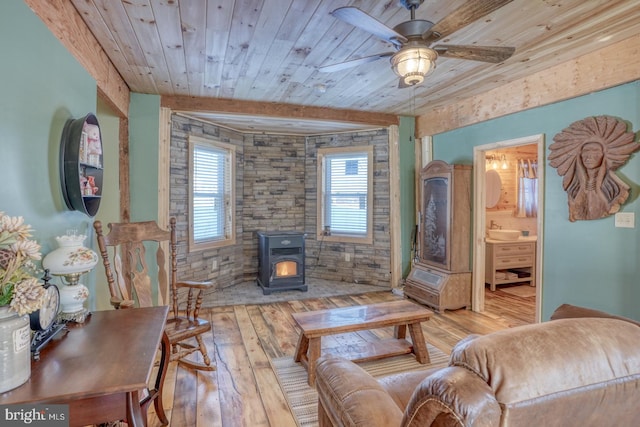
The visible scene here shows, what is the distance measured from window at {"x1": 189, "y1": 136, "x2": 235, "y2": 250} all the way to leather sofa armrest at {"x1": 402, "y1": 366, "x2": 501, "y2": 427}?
4113 mm

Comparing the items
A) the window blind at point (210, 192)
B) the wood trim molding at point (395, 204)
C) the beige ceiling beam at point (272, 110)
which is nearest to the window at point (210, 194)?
the window blind at point (210, 192)

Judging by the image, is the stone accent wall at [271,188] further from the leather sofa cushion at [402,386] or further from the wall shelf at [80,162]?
the leather sofa cushion at [402,386]

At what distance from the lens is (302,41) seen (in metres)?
2.65

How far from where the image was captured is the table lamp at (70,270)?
1630 millimetres

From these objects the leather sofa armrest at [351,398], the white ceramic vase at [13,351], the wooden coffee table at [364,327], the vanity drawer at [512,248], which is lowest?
the wooden coffee table at [364,327]

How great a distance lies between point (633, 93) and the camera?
8.61 feet

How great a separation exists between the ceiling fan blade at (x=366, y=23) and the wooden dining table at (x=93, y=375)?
5.70 ft

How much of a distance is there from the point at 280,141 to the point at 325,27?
10.7 ft

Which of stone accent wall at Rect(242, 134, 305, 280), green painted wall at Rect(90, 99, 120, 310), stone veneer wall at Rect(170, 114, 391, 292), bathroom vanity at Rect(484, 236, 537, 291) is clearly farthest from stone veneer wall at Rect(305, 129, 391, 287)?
green painted wall at Rect(90, 99, 120, 310)

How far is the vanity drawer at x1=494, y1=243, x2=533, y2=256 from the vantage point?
16.3 ft

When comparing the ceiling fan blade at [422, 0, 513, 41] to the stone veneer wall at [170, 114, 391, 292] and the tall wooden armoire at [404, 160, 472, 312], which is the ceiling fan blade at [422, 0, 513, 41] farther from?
the stone veneer wall at [170, 114, 391, 292]

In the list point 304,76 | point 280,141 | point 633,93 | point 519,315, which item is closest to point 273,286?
point 280,141

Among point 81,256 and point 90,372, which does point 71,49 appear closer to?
point 81,256

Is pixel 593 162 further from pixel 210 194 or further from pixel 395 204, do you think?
pixel 210 194
